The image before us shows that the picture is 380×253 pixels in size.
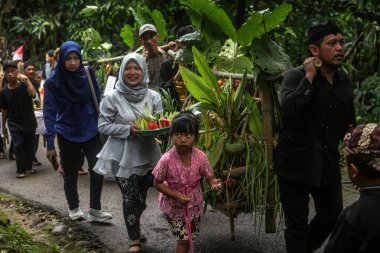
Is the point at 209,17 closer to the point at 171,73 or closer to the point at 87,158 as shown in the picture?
the point at 87,158

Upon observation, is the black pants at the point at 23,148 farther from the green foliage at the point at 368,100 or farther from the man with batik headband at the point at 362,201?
the man with batik headband at the point at 362,201

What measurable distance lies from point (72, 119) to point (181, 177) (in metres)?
2.00

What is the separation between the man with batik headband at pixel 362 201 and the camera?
2.49 m

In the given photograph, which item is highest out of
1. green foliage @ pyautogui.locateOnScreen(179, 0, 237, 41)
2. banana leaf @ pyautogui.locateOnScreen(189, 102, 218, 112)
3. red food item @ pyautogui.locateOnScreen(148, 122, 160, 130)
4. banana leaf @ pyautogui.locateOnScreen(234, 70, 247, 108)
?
green foliage @ pyautogui.locateOnScreen(179, 0, 237, 41)

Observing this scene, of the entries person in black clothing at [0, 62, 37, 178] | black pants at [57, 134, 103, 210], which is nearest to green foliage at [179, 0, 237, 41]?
black pants at [57, 134, 103, 210]

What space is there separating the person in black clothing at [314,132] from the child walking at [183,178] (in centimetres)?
60

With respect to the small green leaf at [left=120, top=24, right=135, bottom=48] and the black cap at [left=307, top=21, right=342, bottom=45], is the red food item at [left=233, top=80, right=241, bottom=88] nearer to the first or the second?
the black cap at [left=307, top=21, right=342, bottom=45]

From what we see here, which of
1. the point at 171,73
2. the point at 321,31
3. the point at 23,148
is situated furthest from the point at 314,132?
the point at 23,148

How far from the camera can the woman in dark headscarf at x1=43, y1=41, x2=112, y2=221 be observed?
19.7 ft

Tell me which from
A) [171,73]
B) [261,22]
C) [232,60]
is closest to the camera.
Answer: [261,22]

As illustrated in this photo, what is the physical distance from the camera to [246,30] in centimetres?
477

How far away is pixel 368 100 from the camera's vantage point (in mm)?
10867

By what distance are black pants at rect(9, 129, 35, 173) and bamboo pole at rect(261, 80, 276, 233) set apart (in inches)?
195

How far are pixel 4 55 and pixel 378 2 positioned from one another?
11996 mm
